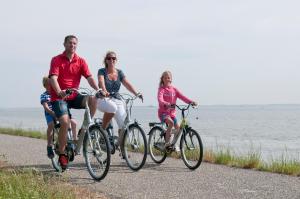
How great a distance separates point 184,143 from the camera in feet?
31.2

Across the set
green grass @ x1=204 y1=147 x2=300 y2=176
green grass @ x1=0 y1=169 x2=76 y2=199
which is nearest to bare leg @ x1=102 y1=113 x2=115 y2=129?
green grass @ x1=0 y1=169 x2=76 y2=199

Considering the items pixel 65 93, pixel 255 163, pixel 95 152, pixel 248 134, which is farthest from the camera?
pixel 248 134

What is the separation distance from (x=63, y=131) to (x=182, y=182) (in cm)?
201

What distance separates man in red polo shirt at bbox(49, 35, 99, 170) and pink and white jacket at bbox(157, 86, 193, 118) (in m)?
1.99

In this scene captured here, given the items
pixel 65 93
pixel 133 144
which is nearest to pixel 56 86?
pixel 65 93

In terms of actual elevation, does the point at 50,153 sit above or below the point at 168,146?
below

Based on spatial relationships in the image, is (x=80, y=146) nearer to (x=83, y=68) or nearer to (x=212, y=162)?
(x=83, y=68)

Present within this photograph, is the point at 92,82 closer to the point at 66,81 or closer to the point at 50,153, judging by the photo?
the point at 66,81

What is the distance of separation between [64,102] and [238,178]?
3.00 m

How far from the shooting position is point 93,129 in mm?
7922

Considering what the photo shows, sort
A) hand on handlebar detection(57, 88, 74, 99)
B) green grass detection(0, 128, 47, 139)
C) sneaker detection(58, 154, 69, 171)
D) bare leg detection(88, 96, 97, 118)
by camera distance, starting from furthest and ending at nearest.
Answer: green grass detection(0, 128, 47, 139)
sneaker detection(58, 154, 69, 171)
bare leg detection(88, 96, 97, 118)
hand on handlebar detection(57, 88, 74, 99)

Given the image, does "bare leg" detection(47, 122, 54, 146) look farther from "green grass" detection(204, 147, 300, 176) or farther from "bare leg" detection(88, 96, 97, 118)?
"green grass" detection(204, 147, 300, 176)

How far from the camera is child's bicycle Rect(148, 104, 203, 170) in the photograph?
9.23 m

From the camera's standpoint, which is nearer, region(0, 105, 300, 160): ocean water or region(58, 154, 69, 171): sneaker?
region(58, 154, 69, 171): sneaker
